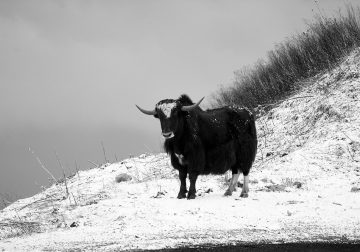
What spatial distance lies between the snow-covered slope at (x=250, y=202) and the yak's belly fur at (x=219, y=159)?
527 mm

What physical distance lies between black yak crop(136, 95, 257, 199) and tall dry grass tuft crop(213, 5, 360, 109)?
923 centimetres

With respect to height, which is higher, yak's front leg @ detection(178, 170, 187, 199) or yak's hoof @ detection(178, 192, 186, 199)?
yak's front leg @ detection(178, 170, 187, 199)

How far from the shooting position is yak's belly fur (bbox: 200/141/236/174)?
30.6 ft

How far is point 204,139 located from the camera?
9.37 metres

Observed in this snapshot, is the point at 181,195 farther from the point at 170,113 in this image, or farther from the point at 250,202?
the point at 170,113

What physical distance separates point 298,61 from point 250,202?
12238 mm

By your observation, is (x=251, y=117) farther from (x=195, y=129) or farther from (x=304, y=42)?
(x=304, y=42)

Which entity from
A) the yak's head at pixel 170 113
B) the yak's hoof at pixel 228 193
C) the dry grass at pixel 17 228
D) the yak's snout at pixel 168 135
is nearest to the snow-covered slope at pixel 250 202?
the dry grass at pixel 17 228

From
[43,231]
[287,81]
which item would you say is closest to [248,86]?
[287,81]

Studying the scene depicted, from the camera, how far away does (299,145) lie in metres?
14.1

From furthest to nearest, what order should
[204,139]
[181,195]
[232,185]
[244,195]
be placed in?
[232,185]
[204,139]
[244,195]
[181,195]

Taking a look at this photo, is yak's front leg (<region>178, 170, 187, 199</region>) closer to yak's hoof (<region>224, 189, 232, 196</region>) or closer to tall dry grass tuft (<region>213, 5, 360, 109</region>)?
yak's hoof (<region>224, 189, 232, 196</region>)

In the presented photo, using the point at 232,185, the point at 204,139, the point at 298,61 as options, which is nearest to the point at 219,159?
the point at 204,139

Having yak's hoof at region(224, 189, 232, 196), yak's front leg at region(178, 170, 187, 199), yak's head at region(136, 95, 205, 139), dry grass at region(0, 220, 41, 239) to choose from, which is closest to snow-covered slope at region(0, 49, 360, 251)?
dry grass at region(0, 220, 41, 239)
